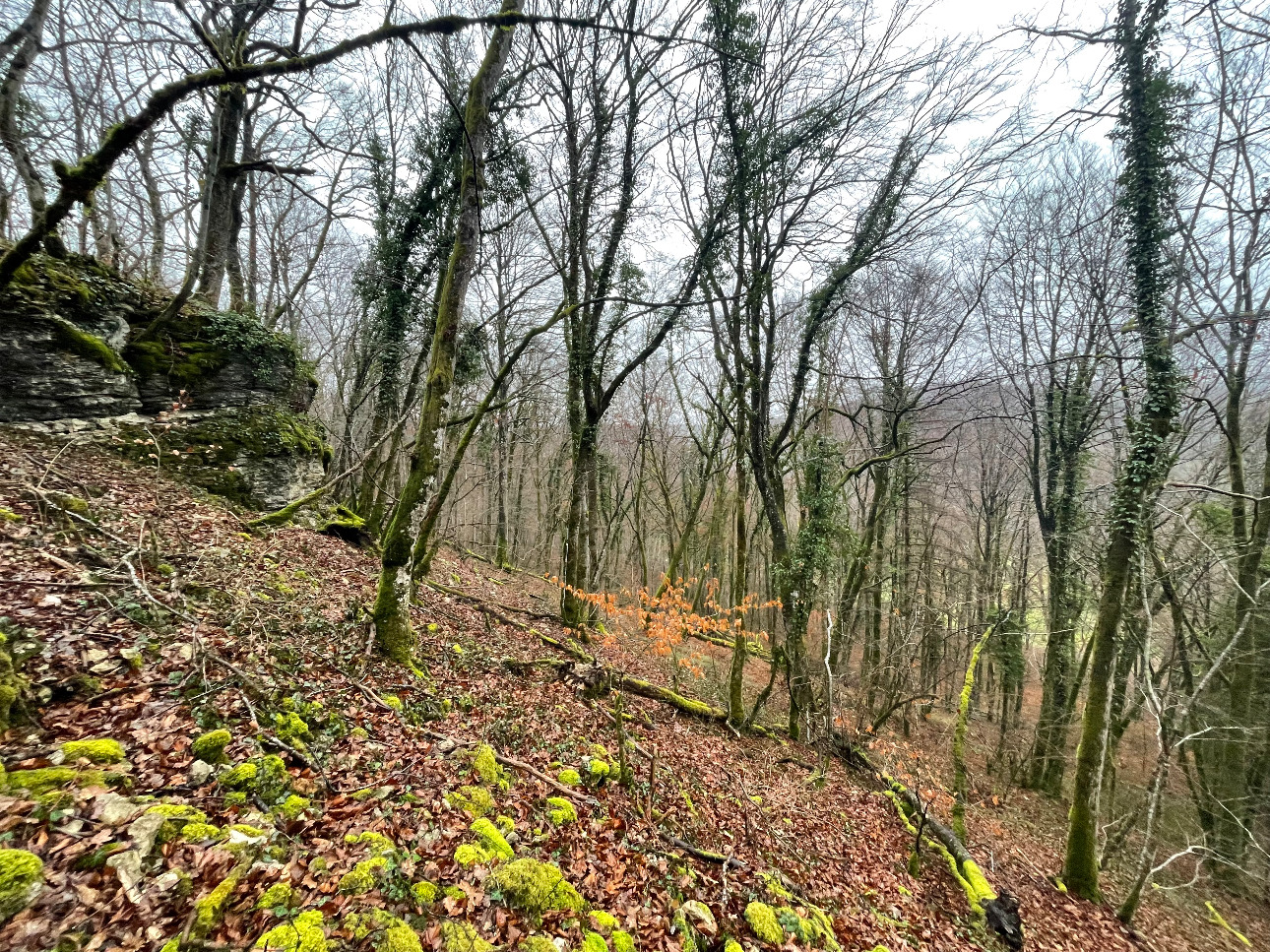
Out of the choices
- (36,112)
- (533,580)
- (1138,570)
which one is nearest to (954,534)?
(1138,570)

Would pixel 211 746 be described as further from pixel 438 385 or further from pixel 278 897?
pixel 438 385

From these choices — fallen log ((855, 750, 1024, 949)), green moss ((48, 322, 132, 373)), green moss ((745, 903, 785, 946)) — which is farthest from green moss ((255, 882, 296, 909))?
green moss ((48, 322, 132, 373))

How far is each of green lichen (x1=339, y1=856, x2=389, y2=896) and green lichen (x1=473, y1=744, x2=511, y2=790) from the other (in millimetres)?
1417

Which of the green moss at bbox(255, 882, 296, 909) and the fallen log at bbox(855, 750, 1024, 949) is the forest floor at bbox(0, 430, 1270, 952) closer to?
the green moss at bbox(255, 882, 296, 909)

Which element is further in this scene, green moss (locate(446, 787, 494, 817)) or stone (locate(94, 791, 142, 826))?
green moss (locate(446, 787, 494, 817))

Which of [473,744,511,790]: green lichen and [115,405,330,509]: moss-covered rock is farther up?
[115,405,330,509]: moss-covered rock

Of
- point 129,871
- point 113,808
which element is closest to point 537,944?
point 129,871

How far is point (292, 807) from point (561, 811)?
213cm

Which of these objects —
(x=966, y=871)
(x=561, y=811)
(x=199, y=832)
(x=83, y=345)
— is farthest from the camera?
(x=83, y=345)

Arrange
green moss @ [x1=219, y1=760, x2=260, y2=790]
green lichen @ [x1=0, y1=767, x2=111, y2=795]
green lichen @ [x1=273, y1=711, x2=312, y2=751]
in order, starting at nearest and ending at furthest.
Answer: green lichen @ [x1=0, y1=767, x2=111, y2=795] < green moss @ [x1=219, y1=760, x2=260, y2=790] < green lichen @ [x1=273, y1=711, x2=312, y2=751]

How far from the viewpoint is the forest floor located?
7.63 feet

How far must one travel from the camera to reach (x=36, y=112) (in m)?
7.20

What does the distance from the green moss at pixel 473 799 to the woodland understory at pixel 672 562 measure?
3 cm

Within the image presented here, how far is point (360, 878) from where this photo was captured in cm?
268
